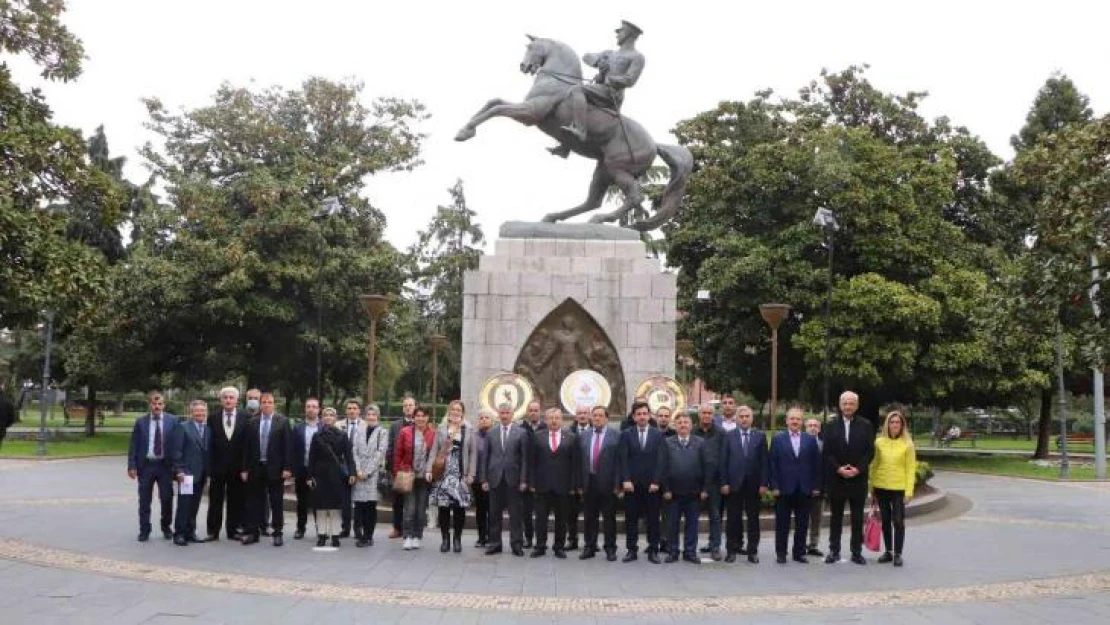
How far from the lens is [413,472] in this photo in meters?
10.7

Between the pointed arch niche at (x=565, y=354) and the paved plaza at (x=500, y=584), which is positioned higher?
the pointed arch niche at (x=565, y=354)

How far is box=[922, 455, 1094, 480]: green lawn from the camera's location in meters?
26.4

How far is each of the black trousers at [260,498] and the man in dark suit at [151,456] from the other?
909mm

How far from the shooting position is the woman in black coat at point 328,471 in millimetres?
10672

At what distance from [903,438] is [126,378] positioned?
88.6 ft

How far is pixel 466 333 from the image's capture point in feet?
46.9

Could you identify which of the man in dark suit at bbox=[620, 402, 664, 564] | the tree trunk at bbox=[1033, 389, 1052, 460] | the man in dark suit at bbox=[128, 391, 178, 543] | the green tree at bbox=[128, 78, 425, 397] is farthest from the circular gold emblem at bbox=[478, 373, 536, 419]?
the tree trunk at bbox=[1033, 389, 1052, 460]

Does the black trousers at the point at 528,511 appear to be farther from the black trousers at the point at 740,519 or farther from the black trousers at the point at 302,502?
the black trousers at the point at 302,502

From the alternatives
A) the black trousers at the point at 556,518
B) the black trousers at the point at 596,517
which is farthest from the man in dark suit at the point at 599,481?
the black trousers at the point at 556,518

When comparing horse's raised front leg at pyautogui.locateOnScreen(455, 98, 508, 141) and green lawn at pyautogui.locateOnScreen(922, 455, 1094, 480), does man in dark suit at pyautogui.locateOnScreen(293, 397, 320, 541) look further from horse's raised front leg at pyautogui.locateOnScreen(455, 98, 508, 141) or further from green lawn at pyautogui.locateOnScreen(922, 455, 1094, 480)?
green lawn at pyautogui.locateOnScreen(922, 455, 1094, 480)

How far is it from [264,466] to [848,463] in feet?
20.7

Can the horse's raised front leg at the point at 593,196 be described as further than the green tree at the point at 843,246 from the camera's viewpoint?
No

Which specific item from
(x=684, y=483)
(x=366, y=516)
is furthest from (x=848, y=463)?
(x=366, y=516)

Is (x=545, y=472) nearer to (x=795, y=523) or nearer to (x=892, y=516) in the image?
(x=795, y=523)
